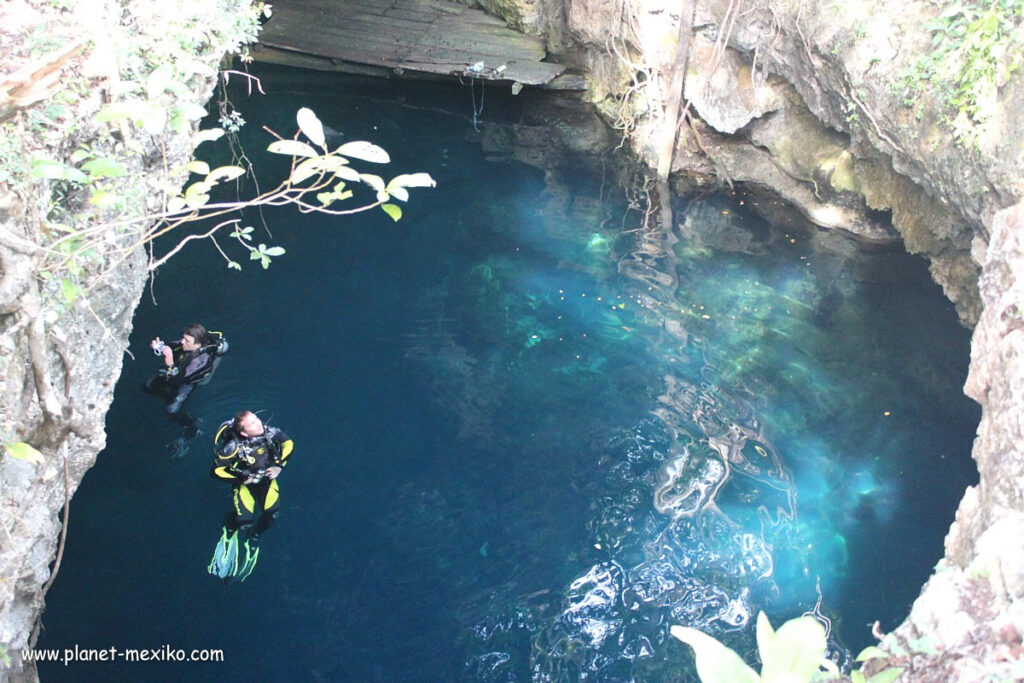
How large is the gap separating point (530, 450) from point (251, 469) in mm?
2213

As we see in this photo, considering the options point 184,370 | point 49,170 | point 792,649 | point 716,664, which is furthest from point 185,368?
point 792,649

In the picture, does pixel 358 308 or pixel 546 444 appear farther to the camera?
pixel 358 308

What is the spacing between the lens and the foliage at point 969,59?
5977 millimetres

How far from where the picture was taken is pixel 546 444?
6680 millimetres

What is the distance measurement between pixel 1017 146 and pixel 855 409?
2410 mm

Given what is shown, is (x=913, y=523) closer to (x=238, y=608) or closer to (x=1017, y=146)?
(x=1017, y=146)

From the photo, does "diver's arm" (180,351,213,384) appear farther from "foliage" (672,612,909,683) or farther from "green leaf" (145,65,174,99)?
"foliage" (672,612,909,683)

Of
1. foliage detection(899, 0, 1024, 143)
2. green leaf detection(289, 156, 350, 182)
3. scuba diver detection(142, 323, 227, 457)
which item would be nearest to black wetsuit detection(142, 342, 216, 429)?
scuba diver detection(142, 323, 227, 457)

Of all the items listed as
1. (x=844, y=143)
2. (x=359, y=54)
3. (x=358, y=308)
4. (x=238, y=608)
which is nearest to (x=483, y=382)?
(x=358, y=308)

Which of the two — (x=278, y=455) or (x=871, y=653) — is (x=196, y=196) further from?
(x=871, y=653)

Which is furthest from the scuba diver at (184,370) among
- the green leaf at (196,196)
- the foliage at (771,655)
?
the foliage at (771,655)

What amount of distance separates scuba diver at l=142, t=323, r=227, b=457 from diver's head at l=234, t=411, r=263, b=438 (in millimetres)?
1098

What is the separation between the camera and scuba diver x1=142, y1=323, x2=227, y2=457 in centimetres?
655

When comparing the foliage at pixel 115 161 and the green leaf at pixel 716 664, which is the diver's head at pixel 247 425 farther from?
the green leaf at pixel 716 664
